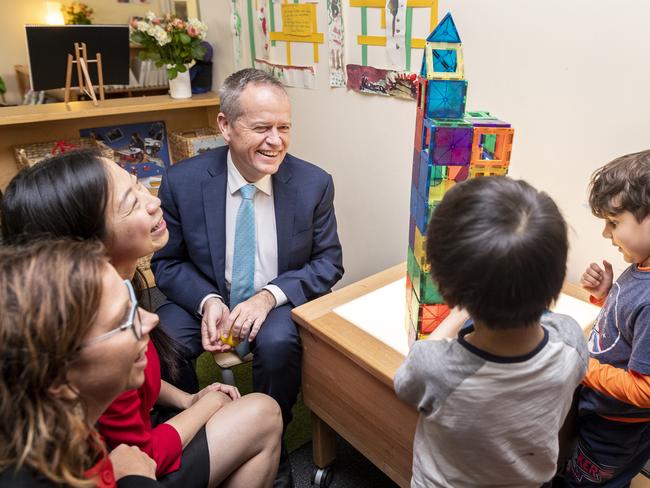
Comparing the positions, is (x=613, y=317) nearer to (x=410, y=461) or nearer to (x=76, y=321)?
(x=410, y=461)

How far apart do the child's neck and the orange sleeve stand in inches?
13.1

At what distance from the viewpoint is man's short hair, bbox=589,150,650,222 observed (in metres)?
0.95

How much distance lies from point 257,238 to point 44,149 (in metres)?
1.55

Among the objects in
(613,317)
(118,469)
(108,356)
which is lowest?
(118,469)

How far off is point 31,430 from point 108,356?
13 centimetres

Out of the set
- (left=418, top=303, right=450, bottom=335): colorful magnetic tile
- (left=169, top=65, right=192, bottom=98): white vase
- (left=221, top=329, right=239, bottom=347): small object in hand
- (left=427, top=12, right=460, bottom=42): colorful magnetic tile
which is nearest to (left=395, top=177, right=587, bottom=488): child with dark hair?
(left=418, top=303, right=450, bottom=335): colorful magnetic tile

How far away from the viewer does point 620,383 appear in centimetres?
96

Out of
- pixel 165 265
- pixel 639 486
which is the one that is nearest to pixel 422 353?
pixel 639 486

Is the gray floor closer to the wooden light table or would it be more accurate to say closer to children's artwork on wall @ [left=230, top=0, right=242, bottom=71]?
the wooden light table

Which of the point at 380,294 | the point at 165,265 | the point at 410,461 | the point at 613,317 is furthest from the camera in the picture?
the point at 165,265

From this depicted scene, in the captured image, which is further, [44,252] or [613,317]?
[613,317]

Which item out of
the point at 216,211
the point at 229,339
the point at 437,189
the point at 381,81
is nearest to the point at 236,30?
the point at 381,81

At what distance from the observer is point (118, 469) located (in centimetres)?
91

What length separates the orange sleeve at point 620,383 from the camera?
36.7 inches
